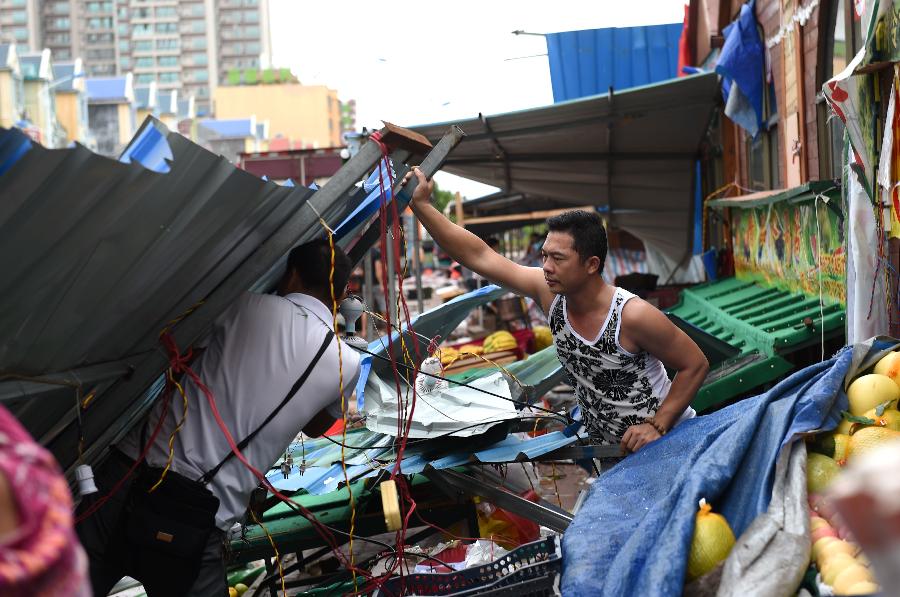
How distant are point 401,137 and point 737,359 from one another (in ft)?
11.5

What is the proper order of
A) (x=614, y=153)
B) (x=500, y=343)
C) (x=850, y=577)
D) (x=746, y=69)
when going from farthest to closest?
1. (x=614, y=153)
2. (x=500, y=343)
3. (x=746, y=69)
4. (x=850, y=577)

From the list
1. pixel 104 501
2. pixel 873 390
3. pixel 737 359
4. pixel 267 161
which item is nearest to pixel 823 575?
pixel 873 390

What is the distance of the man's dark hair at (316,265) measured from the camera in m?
3.96

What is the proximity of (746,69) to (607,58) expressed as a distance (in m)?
6.22

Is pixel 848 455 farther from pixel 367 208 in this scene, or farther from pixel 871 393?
pixel 367 208

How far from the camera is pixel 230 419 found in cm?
361

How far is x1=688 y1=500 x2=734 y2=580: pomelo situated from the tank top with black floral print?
1.30 m

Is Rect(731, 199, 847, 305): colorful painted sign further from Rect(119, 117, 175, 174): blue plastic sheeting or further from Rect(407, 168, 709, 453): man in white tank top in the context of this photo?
Rect(119, 117, 175, 174): blue plastic sheeting

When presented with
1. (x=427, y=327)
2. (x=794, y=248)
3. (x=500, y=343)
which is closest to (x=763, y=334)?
(x=794, y=248)

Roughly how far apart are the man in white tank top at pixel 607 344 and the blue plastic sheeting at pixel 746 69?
545 cm

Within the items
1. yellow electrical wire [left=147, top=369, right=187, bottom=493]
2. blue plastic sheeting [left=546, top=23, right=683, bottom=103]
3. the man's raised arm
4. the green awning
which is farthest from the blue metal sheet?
blue plastic sheeting [left=546, top=23, right=683, bottom=103]

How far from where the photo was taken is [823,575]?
8.74ft

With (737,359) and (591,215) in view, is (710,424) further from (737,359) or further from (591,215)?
(737,359)

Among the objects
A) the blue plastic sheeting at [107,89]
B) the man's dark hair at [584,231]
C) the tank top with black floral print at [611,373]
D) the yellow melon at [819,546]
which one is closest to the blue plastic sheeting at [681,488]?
the yellow melon at [819,546]
